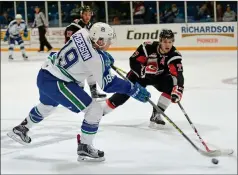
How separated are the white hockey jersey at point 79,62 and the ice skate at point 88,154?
13.3 inches

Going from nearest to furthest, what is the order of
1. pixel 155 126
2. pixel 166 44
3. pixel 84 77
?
1. pixel 84 77
2. pixel 166 44
3. pixel 155 126

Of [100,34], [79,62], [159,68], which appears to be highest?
[100,34]

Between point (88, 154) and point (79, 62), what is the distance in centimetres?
48

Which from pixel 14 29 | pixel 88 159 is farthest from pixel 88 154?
pixel 14 29

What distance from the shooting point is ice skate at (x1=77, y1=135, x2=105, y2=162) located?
9.01 feet

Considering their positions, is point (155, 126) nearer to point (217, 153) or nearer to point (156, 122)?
point (156, 122)

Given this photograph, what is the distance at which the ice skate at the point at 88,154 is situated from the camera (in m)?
2.75

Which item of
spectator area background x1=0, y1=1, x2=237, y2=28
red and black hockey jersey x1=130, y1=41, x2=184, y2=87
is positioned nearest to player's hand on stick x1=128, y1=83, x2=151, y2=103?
red and black hockey jersey x1=130, y1=41, x2=184, y2=87

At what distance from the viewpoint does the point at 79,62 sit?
262 cm

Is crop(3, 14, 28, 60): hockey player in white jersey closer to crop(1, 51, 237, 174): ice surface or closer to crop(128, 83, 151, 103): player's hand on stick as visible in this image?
crop(1, 51, 237, 174): ice surface

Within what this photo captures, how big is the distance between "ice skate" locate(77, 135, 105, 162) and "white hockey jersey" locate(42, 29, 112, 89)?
1.11 feet

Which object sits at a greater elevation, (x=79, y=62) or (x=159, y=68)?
(x=79, y=62)

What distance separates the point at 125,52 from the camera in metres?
9.16

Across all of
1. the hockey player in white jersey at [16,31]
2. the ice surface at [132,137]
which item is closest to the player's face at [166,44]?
the ice surface at [132,137]
